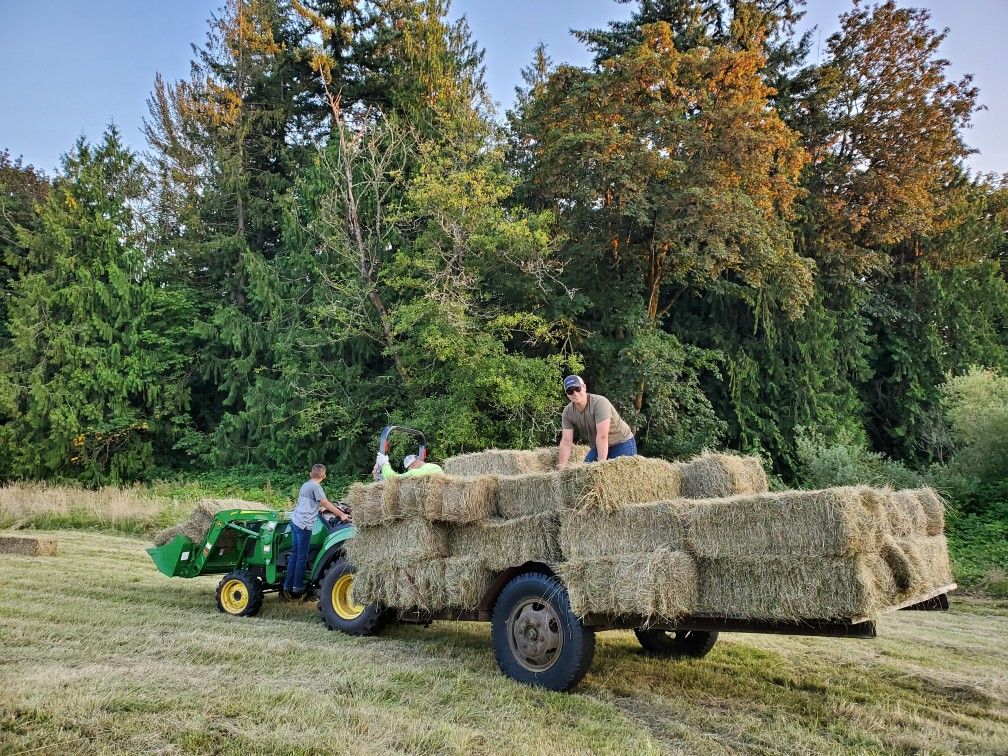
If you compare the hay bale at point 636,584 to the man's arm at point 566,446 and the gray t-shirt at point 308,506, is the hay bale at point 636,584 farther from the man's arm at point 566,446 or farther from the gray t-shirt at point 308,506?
the gray t-shirt at point 308,506

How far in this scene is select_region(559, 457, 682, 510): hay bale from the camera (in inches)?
214

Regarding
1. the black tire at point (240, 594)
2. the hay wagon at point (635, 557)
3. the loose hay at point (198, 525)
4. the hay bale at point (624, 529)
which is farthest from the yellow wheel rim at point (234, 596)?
the hay bale at point (624, 529)

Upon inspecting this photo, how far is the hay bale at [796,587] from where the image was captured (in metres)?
4.48

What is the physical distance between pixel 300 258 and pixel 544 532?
76.2 feet

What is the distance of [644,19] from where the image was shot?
23578mm

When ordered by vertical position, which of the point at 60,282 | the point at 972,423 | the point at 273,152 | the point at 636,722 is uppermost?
the point at 273,152

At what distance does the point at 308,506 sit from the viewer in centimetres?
817

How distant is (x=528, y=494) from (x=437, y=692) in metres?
1.59

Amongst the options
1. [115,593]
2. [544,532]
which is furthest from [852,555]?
[115,593]

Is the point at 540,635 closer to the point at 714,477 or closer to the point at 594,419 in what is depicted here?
the point at 714,477

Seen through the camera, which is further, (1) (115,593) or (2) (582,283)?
(2) (582,283)

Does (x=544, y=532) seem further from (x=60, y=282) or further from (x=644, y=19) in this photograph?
(x=60, y=282)

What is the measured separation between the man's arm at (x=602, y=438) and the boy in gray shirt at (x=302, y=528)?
287cm

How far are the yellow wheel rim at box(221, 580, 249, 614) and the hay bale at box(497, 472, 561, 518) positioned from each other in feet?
12.2
